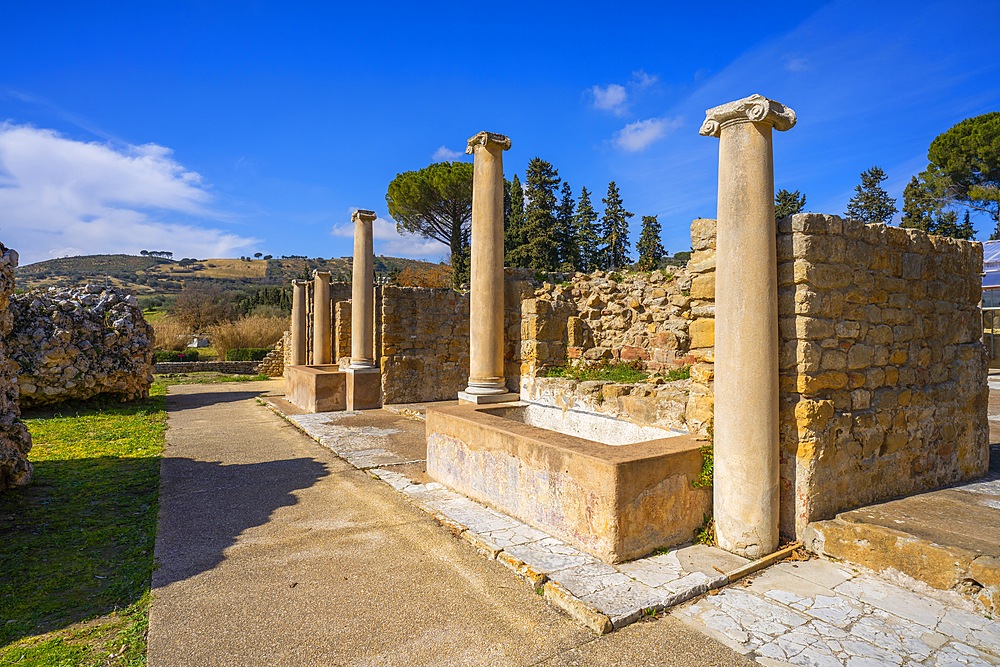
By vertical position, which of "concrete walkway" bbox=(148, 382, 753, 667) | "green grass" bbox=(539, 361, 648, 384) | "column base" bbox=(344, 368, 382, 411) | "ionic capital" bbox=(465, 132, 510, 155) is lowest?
"concrete walkway" bbox=(148, 382, 753, 667)

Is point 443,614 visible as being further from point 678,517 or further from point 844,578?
point 844,578

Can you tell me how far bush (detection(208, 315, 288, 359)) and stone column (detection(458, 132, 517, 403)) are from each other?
60.9ft

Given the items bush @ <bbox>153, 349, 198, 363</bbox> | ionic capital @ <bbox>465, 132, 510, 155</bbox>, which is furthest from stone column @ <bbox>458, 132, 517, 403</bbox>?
bush @ <bbox>153, 349, 198, 363</bbox>

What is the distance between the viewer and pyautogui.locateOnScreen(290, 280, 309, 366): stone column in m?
17.6

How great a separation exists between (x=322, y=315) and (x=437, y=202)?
18.2 meters

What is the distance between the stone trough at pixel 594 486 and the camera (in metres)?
3.95

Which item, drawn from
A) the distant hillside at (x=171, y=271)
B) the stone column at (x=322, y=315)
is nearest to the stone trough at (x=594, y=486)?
the stone column at (x=322, y=315)

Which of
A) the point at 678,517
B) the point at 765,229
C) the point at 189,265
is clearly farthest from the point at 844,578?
the point at 189,265

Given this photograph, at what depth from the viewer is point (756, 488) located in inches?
156

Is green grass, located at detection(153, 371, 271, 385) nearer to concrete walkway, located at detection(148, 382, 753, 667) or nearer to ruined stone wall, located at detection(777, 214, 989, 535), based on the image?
concrete walkway, located at detection(148, 382, 753, 667)

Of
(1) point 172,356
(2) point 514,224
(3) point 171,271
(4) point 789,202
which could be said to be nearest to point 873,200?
(4) point 789,202

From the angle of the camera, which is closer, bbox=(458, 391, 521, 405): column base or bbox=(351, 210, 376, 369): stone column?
bbox=(458, 391, 521, 405): column base

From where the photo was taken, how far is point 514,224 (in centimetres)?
3603

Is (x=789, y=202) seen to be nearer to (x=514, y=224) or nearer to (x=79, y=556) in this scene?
(x=514, y=224)
